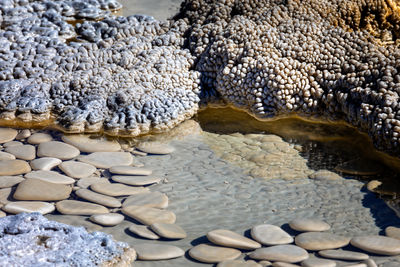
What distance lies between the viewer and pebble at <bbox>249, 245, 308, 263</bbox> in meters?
2.09

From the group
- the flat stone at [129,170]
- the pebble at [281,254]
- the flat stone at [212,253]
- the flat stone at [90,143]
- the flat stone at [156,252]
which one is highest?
the flat stone at [90,143]

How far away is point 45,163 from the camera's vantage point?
8.77 ft

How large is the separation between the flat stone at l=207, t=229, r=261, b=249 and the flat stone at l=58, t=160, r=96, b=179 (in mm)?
708

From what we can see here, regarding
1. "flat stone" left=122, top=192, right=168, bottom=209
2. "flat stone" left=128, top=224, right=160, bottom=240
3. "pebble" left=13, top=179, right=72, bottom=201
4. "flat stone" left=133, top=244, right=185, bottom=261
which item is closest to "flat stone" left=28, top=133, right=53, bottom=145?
"pebble" left=13, top=179, right=72, bottom=201

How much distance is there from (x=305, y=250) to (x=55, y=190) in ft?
3.51

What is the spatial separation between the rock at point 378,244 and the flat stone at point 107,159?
1103mm

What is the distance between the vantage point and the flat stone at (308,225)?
2254 millimetres

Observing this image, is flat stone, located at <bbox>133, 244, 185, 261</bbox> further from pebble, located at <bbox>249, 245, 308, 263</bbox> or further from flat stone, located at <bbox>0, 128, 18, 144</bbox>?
flat stone, located at <bbox>0, 128, 18, 144</bbox>

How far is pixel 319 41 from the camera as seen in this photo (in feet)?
10.1

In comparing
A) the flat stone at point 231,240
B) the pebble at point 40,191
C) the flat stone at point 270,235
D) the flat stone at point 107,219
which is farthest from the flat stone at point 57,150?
the flat stone at point 270,235

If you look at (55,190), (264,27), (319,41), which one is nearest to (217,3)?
(264,27)

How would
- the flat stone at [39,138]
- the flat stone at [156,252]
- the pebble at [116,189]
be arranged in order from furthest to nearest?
the flat stone at [39,138] → the pebble at [116,189] → the flat stone at [156,252]

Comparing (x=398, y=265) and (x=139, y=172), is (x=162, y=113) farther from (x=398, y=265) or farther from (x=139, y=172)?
(x=398, y=265)

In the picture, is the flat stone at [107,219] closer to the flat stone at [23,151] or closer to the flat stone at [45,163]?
the flat stone at [45,163]
